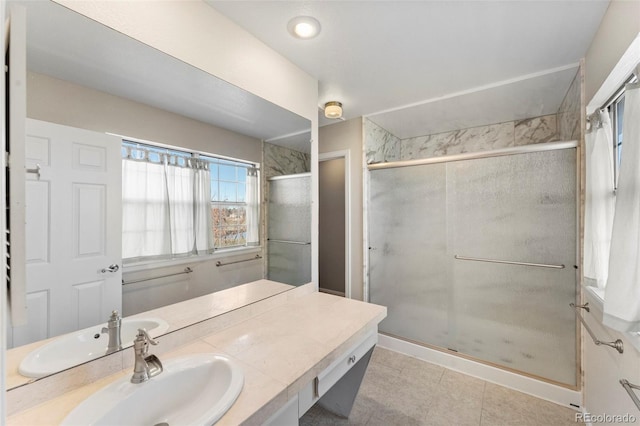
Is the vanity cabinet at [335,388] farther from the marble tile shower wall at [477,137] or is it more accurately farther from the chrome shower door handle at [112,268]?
the marble tile shower wall at [477,137]

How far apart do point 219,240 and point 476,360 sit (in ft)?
7.74

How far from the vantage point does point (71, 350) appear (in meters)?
0.94

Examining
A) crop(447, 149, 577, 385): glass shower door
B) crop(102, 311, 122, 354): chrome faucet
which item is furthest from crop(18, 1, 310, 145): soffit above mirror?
crop(447, 149, 577, 385): glass shower door

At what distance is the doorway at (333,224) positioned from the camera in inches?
120

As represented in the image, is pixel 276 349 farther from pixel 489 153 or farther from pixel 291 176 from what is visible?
pixel 489 153

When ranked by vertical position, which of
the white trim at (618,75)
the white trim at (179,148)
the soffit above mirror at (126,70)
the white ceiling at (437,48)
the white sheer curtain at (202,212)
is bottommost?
the white sheer curtain at (202,212)

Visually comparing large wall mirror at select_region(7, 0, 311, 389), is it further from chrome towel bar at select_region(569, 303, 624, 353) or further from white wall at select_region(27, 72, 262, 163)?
chrome towel bar at select_region(569, 303, 624, 353)

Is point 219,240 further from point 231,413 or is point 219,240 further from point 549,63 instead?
point 549,63

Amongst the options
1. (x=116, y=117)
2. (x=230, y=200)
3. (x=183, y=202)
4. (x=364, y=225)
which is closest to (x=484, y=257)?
(x=364, y=225)

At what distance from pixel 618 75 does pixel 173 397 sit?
97.2 inches

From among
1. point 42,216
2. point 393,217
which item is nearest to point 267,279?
point 42,216

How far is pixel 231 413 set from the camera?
0.81 m

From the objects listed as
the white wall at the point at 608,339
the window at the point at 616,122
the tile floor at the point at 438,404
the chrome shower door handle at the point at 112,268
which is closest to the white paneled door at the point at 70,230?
the chrome shower door handle at the point at 112,268

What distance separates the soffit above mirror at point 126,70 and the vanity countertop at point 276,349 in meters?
1.10
